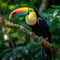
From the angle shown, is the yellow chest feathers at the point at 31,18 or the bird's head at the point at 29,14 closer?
the bird's head at the point at 29,14

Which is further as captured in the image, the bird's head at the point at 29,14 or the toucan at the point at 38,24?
the toucan at the point at 38,24

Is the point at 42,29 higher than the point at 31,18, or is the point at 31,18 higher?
the point at 31,18

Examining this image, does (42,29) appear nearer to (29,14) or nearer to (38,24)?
(38,24)

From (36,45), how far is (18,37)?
0.77m

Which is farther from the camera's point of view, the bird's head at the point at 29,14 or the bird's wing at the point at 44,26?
the bird's wing at the point at 44,26

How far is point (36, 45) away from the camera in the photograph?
10.6 feet

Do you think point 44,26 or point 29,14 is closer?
point 29,14

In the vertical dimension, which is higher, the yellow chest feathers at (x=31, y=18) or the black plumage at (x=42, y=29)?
the yellow chest feathers at (x=31, y=18)

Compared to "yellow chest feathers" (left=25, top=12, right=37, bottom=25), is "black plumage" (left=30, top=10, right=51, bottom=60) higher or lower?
lower

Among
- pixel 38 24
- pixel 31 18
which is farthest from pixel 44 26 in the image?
pixel 31 18

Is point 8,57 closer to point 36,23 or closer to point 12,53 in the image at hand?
point 12,53

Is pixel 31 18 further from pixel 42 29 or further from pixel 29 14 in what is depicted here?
pixel 42 29

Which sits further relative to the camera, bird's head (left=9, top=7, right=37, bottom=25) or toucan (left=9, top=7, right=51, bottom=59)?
toucan (left=9, top=7, right=51, bottom=59)

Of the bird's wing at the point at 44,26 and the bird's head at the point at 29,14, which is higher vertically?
the bird's head at the point at 29,14
